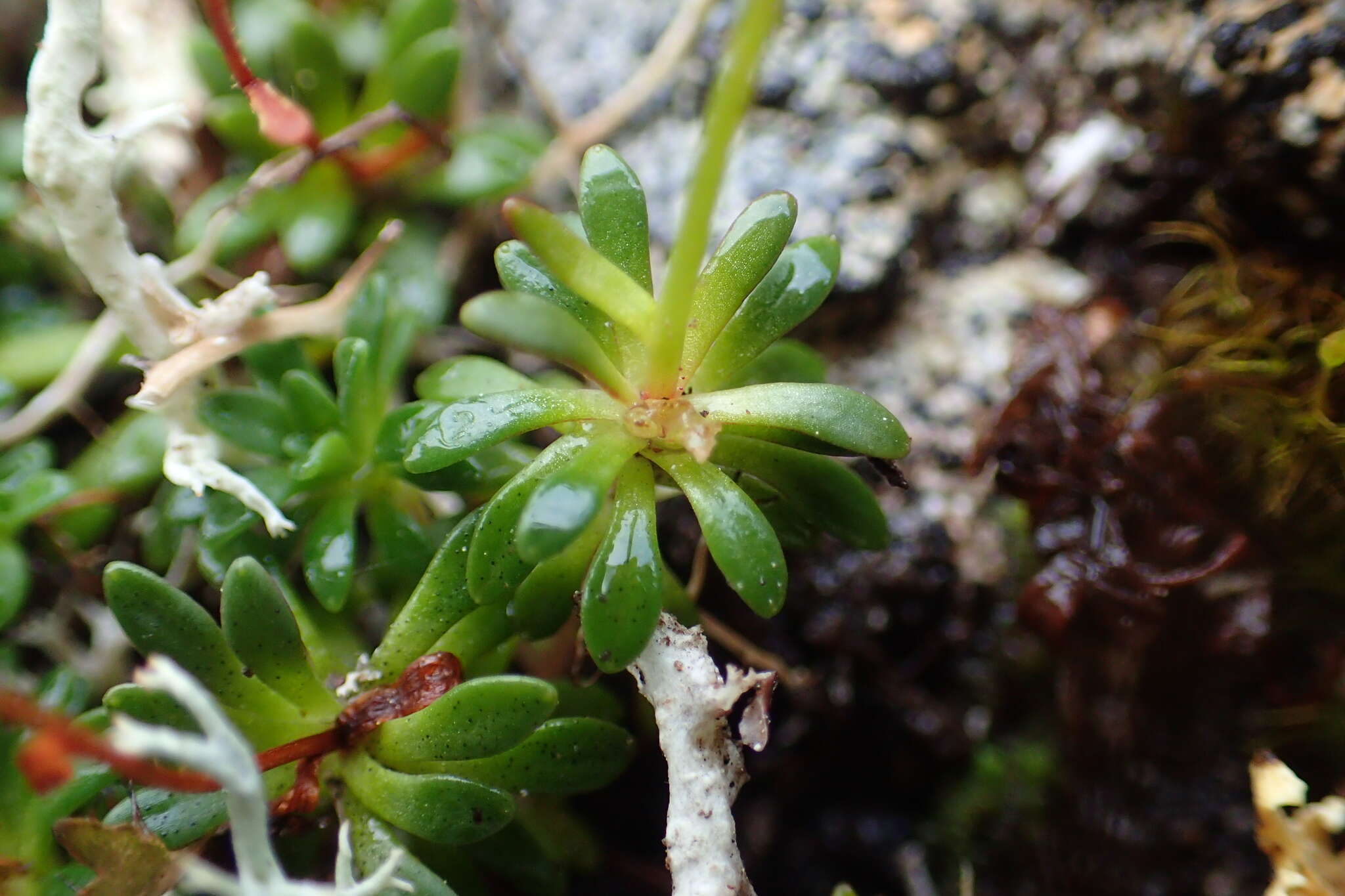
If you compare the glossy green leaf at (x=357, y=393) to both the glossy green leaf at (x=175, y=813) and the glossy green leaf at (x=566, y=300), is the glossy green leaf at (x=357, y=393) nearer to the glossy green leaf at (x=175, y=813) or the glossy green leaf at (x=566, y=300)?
the glossy green leaf at (x=566, y=300)

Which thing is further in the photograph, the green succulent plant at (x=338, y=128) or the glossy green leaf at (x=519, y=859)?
the green succulent plant at (x=338, y=128)

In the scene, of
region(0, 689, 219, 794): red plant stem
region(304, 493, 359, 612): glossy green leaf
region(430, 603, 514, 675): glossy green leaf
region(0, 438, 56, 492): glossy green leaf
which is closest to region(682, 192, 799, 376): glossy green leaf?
region(430, 603, 514, 675): glossy green leaf

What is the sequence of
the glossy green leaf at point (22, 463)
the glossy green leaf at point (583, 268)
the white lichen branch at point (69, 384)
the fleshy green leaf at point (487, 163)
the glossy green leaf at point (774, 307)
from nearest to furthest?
the glossy green leaf at point (583, 268), the glossy green leaf at point (774, 307), the glossy green leaf at point (22, 463), the white lichen branch at point (69, 384), the fleshy green leaf at point (487, 163)

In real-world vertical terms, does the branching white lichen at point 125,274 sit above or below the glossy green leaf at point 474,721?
above

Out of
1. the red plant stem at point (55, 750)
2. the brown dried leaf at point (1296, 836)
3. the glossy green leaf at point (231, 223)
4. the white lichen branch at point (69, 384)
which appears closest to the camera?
the red plant stem at point (55, 750)

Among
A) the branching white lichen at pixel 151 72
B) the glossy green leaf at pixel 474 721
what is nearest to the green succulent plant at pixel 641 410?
the glossy green leaf at pixel 474 721

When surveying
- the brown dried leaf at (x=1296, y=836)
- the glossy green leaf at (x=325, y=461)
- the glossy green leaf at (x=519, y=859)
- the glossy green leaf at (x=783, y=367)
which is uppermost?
the glossy green leaf at (x=325, y=461)
